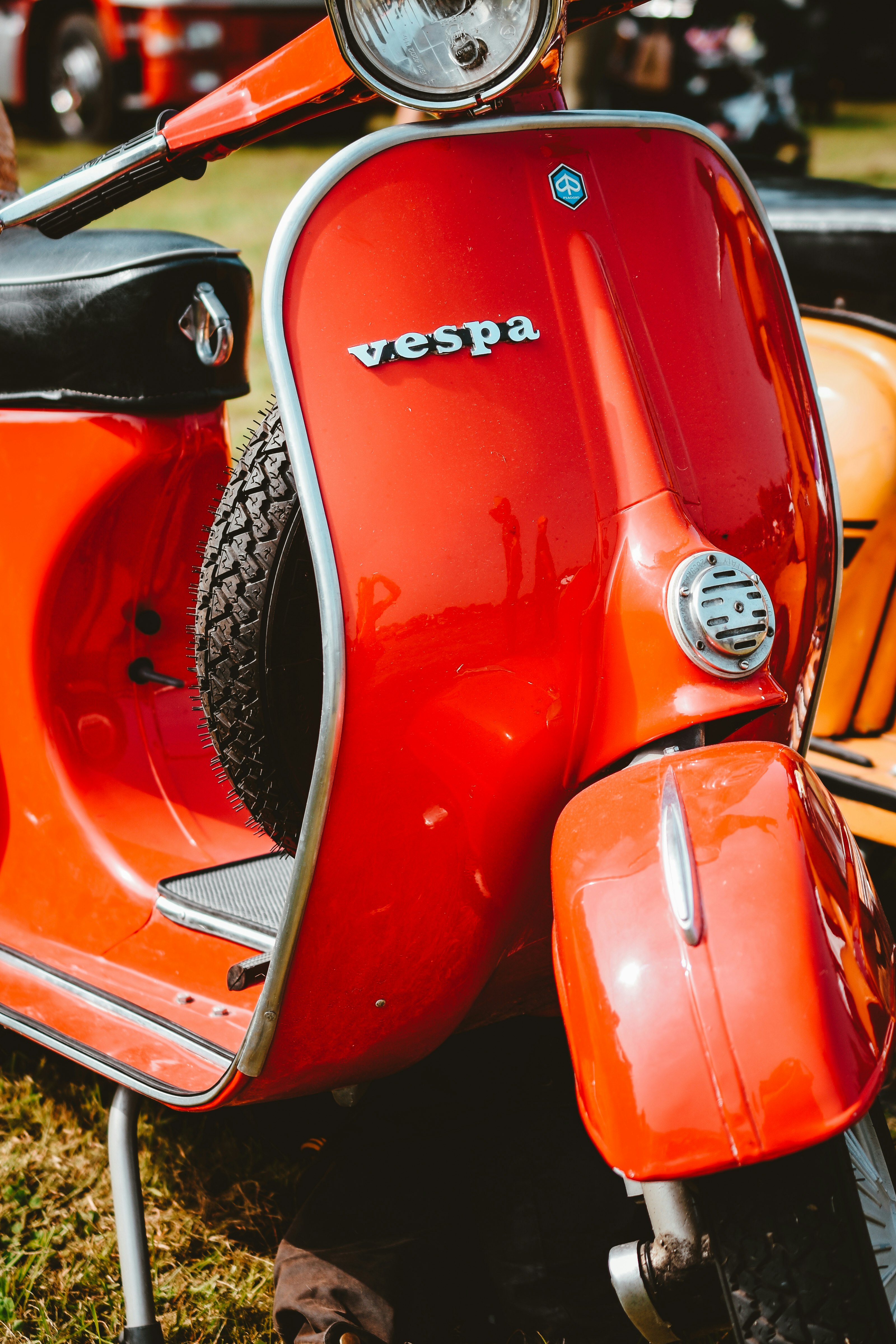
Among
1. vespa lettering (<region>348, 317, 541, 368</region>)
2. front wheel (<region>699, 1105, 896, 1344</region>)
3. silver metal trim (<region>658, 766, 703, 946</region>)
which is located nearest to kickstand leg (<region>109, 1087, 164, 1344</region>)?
front wheel (<region>699, 1105, 896, 1344</region>)

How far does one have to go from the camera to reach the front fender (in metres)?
0.95

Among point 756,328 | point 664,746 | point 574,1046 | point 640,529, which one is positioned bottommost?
point 574,1046

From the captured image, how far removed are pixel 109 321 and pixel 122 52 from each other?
7.87 metres

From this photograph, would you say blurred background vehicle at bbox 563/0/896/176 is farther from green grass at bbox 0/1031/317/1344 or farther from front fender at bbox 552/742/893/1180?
front fender at bbox 552/742/893/1180

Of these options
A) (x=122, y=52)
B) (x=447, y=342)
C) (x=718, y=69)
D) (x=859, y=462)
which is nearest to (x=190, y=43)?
(x=122, y=52)

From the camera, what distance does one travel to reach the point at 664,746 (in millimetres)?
1188

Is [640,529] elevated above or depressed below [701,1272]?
above

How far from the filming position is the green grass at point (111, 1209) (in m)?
1.57

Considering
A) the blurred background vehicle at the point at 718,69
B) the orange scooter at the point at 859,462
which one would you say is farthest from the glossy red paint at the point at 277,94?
the blurred background vehicle at the point at 718,69

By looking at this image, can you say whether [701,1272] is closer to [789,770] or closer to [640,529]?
[789,770]

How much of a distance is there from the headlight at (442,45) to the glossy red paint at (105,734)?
27.8 inches

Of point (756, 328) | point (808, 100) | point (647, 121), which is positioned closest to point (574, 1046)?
point (756, 328)

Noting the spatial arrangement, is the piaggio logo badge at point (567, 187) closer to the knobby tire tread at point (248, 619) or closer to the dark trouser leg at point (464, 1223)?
the knobby tire tread at point (248, 619)

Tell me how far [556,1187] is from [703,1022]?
2.03 ft
